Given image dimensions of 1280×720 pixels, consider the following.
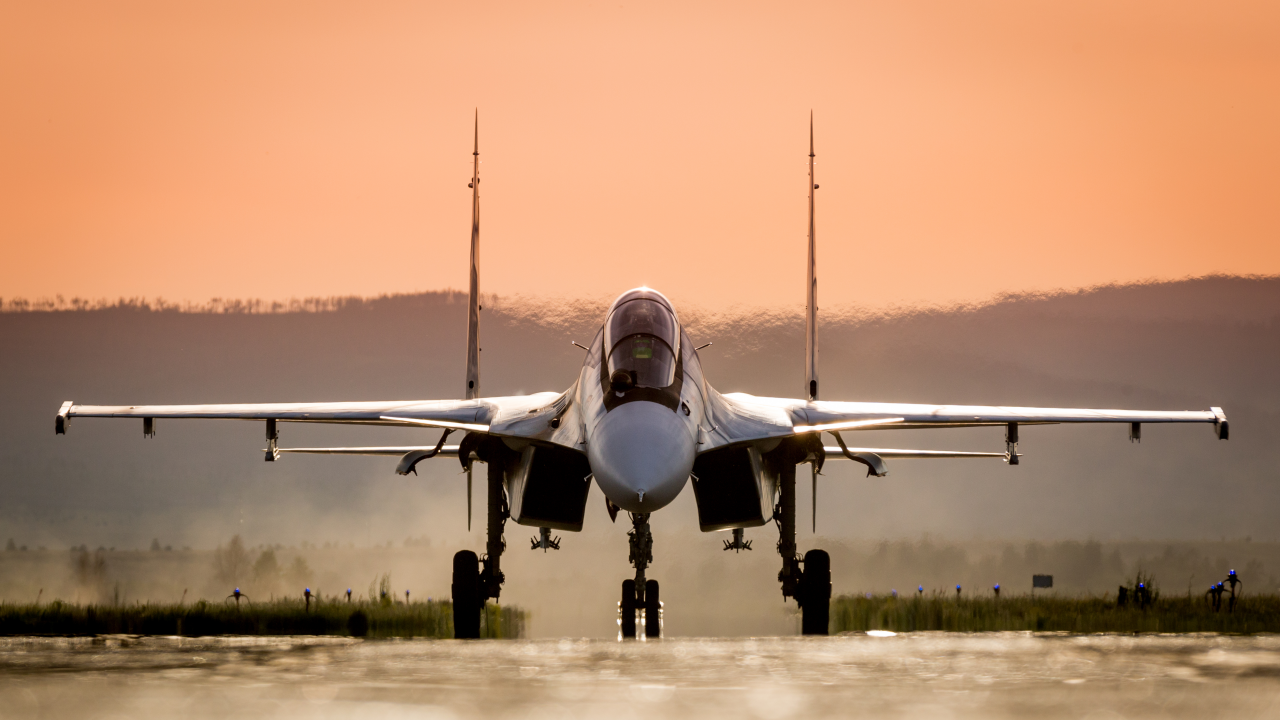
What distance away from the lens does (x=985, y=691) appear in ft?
27.3

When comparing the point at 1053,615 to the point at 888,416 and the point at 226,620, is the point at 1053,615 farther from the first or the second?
the point at 226,620

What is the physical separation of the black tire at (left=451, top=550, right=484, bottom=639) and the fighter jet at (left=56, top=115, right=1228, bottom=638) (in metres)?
0.02

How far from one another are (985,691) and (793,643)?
14.6ft

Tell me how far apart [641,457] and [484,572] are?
5.77m

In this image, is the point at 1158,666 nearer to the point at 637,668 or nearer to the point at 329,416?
the point at 637,668

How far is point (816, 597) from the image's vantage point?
20062mm

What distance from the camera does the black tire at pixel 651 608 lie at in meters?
17.7

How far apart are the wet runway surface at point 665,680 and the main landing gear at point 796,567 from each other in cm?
705

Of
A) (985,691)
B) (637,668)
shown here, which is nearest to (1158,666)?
(985,691)

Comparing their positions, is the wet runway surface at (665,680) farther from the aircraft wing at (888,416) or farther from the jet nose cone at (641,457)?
the aircraft wing at (888,416)

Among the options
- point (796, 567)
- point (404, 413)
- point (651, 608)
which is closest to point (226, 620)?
point (404, 413)

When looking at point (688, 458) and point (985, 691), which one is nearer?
point (985, 691)

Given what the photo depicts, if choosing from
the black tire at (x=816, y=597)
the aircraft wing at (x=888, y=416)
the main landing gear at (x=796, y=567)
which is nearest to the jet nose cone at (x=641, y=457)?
the aircraft wing at (x=888, y=416)

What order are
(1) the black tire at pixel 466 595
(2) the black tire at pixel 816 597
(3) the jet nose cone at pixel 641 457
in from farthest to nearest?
(2) the black tire at pixel 816 597 < (1) the black tire at pixel 466 595 < (3) the jet nose cone at pixel 641 457
